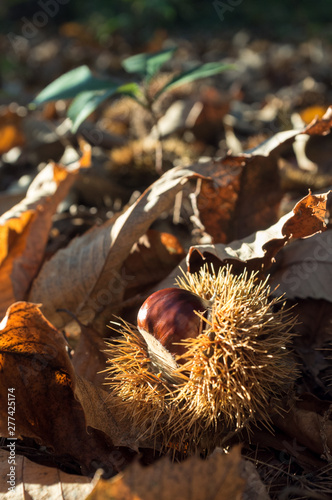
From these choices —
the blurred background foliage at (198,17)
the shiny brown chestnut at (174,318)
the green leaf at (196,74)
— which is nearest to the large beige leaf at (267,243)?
the shiny brown chestnut at (174,318)

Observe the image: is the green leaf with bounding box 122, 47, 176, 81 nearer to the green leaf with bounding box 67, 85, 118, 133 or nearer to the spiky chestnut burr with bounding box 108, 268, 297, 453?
the green leaf with bounding box 67, 85, 118, 133

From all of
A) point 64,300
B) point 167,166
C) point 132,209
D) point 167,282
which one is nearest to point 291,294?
point 167,282

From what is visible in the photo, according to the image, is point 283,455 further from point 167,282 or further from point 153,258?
point 153,258

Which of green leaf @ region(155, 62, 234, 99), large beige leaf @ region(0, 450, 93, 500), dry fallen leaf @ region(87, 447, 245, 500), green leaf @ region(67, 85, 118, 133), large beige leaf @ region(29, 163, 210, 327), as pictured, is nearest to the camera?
dry fallen leaf @ region(87, 447, 245, 500)

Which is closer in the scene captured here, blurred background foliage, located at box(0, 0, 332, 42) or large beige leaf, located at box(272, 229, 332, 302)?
large beige leaf, located at box(272, 229, 332, 302)

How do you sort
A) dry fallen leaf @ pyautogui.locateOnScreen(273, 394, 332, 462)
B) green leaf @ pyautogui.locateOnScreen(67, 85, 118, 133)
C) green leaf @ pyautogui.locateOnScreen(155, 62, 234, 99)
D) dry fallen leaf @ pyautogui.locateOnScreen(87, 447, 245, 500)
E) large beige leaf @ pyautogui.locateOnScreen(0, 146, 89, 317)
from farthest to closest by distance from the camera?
1. green leaf @ pyautogui.locateOnScreen(155, 62, 234, 99)
2. green leaf @ pyautogui.locateOnScreen(67, 85, 118, 133)
3. large beige leaf @ pyautogui.locateOnScreen(0, 146, 89, 317)
4. dry fallen leaf @ pyautogui.locateOnScreen(273, 394, 332, 462)
5. dry fallen leaf @ pyautogui.locateOnScreen(87, 447, 245, 500)

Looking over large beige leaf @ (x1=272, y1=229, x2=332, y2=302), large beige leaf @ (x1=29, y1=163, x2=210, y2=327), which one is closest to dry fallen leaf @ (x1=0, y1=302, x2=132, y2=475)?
large beige leaf @ (x1=29, y1=163, x2=210, y2=327)

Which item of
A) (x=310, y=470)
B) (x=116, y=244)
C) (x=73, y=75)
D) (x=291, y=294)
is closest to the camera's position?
(x=310, y=470)
